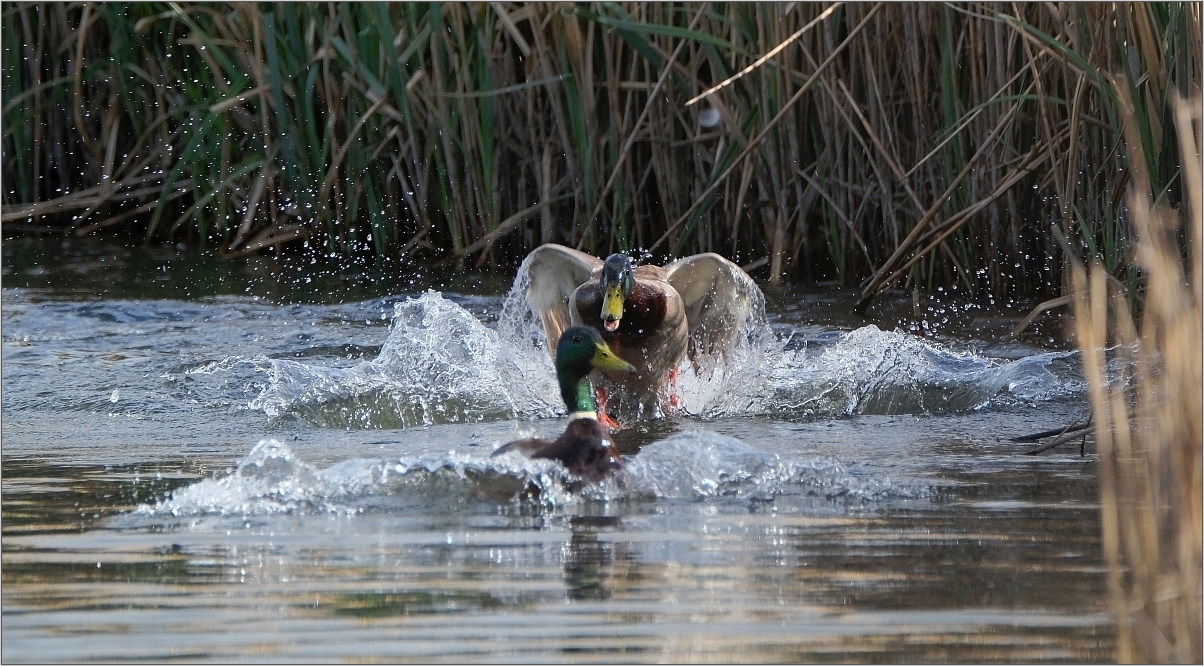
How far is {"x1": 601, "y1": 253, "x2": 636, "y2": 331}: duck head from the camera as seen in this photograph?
6.75 metres

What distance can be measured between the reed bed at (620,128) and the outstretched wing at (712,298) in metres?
0.83

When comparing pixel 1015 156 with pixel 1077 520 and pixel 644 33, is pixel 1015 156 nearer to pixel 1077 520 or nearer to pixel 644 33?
pixel 644 33

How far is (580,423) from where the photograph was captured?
5164 millimetres

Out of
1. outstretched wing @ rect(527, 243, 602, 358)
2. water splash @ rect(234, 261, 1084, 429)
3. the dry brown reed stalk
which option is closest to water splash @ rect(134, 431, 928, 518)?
the dry brown reed stalk

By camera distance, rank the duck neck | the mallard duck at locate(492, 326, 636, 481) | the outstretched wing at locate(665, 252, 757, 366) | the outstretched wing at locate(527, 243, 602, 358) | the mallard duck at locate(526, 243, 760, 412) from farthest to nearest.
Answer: the outstretched wing at locate(527, 243, 602, 358), the outstretched wing at locate(665, 252, 757, 366), the mallard duck at locate(526, 243, 760, 412), the duck neck, the mallard duck at locate(492, 326, 636, 481)

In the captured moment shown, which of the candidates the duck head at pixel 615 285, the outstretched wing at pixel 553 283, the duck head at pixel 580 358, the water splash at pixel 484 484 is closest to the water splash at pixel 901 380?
the duck head at pixel 615 285

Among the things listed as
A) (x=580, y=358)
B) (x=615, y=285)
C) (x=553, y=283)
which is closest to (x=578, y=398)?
(x=580, y=358)

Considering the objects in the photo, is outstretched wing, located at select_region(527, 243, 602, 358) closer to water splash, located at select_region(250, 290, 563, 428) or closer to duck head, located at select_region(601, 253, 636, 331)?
water splash, located at select_region(250, 290, 563, 428)

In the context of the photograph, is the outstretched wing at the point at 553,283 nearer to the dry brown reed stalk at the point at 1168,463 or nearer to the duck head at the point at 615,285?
the duck head at the point at 615,285

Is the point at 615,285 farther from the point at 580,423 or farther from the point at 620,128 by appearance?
the point at 620,128

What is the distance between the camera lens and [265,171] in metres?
10.4

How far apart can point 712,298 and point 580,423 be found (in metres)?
2.89

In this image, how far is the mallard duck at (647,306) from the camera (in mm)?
7180

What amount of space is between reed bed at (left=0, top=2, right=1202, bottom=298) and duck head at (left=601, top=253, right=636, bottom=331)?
1677mm
